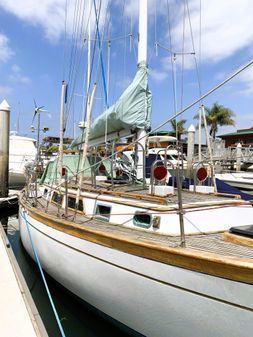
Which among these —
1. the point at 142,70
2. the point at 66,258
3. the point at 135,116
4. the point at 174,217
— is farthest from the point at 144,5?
the point at 66,258

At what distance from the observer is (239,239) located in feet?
11.8

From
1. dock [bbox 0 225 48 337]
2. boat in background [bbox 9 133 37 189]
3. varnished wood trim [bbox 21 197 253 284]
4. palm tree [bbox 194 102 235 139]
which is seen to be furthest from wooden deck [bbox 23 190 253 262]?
palm tree [bbox 194 102 235 139]

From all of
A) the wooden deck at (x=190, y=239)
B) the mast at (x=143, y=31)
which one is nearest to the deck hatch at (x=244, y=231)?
the wooden deck at (x=190, y=239)

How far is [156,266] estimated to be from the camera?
3.45 m

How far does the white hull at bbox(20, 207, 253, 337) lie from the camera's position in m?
2.92

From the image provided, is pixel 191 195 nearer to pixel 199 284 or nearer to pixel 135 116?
pixel 135 116

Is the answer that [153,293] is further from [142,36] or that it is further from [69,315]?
[142,36]

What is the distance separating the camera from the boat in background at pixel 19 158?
2252cm

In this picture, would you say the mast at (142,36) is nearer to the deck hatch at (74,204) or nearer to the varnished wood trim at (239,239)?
the deck hatch at (74,204)

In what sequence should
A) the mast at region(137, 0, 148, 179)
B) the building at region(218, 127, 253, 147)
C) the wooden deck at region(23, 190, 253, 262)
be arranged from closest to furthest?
1. the wooden deck at region(23, 190, 253, 262)
2. the mast at region(137, 0, 148, 179)
3. the building at region(218, 127, 253, 147)

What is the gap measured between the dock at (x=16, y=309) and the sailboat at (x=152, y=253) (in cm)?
67

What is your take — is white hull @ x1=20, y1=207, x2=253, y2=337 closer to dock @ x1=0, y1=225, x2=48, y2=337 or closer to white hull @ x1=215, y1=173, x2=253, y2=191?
dock @ x1=0, y1=225, x2=48, y2=337

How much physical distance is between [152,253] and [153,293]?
0.46m

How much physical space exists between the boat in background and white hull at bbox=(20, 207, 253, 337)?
57.7 feet
